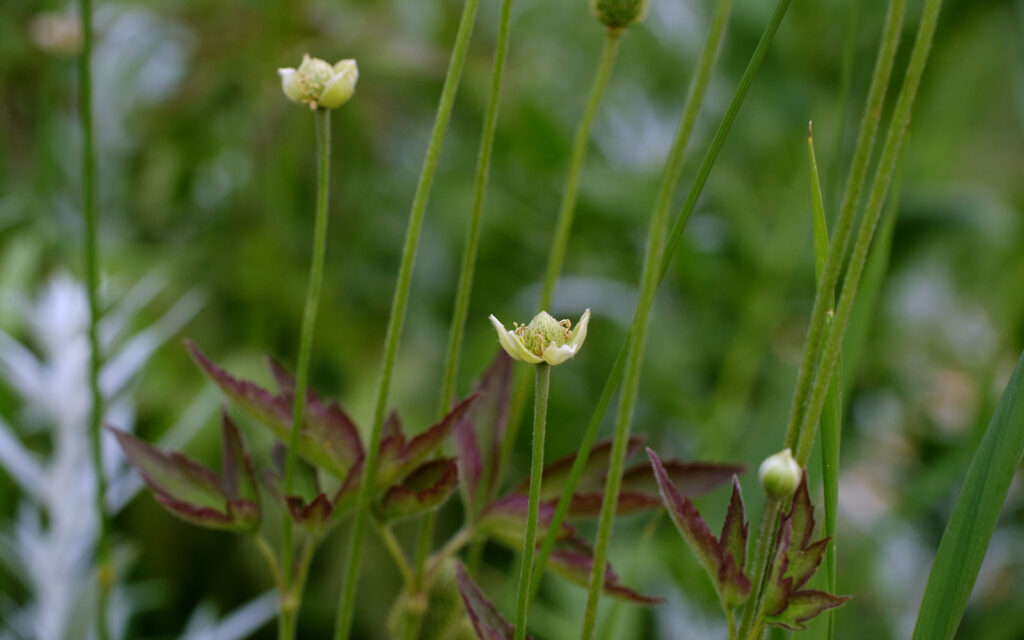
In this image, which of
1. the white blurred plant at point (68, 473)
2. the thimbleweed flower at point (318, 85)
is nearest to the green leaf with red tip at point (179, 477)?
the thimbleweed flower at point (318, 85)

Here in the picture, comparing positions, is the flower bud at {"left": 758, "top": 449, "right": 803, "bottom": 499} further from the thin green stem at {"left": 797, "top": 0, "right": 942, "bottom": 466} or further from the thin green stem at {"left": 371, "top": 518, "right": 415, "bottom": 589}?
the thin green stem at {"left": 371, "top": 518, "right": 415, "bottom": 589}

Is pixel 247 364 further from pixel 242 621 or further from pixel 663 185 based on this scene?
pixel 663 185

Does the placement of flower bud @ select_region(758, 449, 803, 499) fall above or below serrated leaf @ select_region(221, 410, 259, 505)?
above

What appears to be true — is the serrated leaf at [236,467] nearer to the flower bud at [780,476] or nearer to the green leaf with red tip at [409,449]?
the green leaf with red tip at [409,449]

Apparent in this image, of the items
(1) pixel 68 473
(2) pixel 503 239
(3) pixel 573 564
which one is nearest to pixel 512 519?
(3) pixel 573 564

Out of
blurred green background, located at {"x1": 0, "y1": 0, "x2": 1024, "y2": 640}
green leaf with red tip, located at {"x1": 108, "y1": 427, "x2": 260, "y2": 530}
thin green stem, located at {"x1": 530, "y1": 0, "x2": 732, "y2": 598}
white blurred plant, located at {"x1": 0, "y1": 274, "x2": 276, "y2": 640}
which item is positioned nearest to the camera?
thin green stem, located at {"x1": 530, "y1": 0, "x2": 732, "y2": 598}

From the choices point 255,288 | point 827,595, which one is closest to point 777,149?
point 255,288

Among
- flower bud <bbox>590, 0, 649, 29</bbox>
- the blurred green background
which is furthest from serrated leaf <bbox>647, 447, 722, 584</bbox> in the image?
the blurred green background
